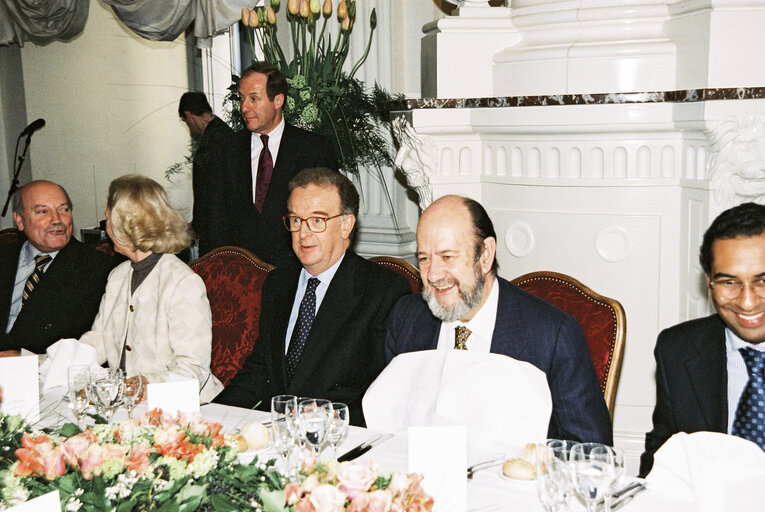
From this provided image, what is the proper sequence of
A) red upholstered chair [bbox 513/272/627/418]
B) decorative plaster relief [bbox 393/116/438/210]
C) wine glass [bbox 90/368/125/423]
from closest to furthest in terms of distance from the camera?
wine glass [bbox 90/368/125/423] < red upholstered chair [bbox 513/272/627/418] < decorative plaster relief [bbox 393/116/438/210]

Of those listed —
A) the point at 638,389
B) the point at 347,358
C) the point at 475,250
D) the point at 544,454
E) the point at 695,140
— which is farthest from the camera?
the point at 638,389

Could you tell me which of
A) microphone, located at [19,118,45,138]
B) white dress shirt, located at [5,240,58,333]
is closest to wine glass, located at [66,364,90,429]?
white dress shirt, located at [5,240,58,333]

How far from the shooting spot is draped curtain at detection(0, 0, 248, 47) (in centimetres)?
595

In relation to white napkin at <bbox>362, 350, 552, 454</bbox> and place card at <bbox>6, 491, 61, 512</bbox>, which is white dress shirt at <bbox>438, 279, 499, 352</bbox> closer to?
white napkin at <bbox>362, 350, 552, 454</bbox>

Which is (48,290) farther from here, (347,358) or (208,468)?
(208,468)

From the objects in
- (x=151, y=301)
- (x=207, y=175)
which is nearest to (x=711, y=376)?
(x=151, y=301)

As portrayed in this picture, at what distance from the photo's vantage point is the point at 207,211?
4.37 m

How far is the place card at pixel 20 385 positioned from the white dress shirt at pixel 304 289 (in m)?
0.88

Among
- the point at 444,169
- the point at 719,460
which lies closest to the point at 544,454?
the point at 719,460

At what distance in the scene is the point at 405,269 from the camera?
3.00m

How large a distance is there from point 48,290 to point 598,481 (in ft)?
8.62

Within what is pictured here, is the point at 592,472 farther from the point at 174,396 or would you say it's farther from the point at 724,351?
the point at 174,396

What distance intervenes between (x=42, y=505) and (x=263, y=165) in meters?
3.11

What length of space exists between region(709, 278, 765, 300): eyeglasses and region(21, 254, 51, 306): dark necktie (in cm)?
266
